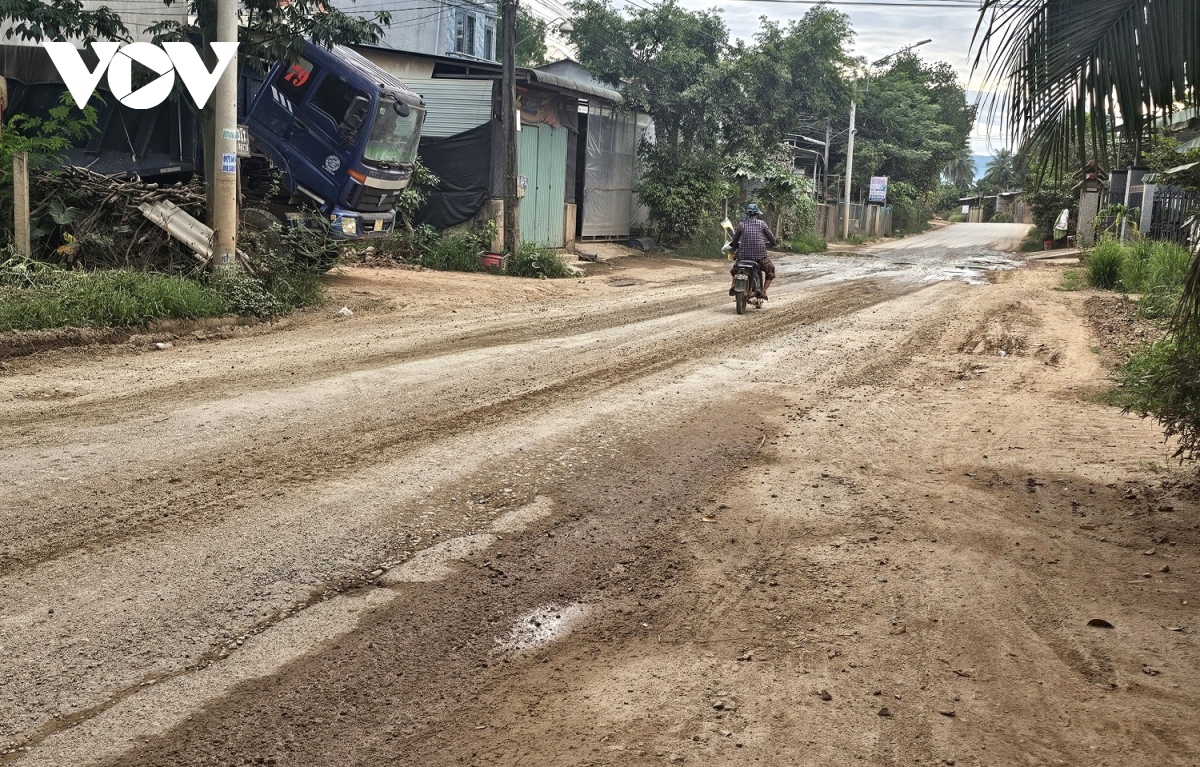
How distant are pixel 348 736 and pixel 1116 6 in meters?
4.22

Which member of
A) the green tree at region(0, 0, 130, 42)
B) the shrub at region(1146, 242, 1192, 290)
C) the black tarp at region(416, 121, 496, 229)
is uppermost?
the green tree at region(0, 0, 130, 42)

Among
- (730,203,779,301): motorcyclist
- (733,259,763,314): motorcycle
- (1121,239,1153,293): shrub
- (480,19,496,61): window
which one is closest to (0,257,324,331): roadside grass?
(733,259,763,314): motorcycle

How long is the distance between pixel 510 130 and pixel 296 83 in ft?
13.4

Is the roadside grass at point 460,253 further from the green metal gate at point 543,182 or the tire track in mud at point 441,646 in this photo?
the tire track in mud at point 441,646

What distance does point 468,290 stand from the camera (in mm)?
16000

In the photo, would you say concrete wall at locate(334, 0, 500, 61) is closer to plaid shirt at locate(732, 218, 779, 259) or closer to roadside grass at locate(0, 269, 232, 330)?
plaid shirt at locate(732, 218, 779, 259)

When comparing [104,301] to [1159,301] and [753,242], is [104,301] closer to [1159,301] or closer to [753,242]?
[753,242]

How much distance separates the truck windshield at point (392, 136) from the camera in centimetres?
1578

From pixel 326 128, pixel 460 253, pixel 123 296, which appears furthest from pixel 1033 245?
pixel 123 296

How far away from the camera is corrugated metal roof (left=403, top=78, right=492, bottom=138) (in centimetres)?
2069

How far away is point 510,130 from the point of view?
60.7ft

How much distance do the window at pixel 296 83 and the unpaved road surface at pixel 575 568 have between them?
771 cm

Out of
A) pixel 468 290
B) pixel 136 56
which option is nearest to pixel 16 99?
pixel 136 56

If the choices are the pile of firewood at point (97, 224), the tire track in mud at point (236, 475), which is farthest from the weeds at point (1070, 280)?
the pile of firewood at point (97, 224)
